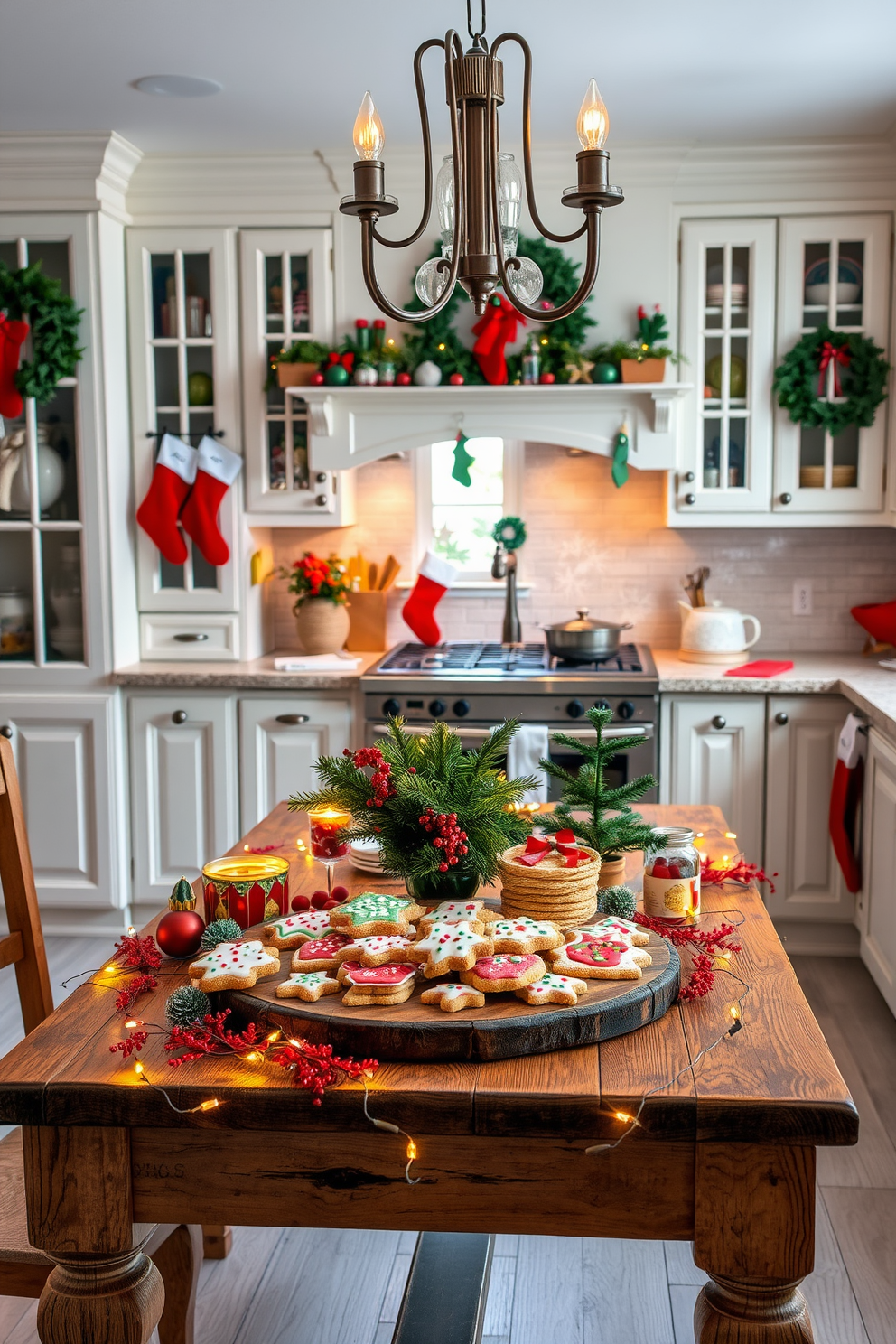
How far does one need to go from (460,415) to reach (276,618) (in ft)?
3.68

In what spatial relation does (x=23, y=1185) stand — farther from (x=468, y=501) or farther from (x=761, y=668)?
(x=468, y=501)

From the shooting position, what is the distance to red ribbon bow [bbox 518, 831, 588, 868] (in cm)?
173

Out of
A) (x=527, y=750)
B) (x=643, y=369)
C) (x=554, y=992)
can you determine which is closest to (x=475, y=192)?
(x=554, y=992)

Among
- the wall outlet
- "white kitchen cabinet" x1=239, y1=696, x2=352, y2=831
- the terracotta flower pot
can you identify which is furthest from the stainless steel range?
the terracotta flower pot

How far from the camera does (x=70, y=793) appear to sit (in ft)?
13.7

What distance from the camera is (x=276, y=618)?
15.3 ft

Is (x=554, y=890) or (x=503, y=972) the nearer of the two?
(x=503, y=972)

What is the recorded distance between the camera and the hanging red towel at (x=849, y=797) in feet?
11.9

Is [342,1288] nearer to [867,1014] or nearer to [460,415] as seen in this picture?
[867,1014]

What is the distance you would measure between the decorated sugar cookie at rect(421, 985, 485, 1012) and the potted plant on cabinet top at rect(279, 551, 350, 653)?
286 cm

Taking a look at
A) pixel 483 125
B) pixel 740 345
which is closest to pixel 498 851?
pixel 483 125

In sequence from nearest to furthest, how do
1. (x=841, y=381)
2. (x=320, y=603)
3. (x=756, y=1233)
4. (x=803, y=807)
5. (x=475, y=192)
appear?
(x=756, y=1233), (x=475, y=192), (x=803, y=807), (x=841, y=381), (x=320, y=603)

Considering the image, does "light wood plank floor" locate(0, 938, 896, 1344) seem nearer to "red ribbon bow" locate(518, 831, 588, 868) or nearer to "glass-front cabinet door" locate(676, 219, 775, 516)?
"red ribbon bow" locate(518, 831, 588, 868)

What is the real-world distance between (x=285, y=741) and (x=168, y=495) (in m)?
0.94
